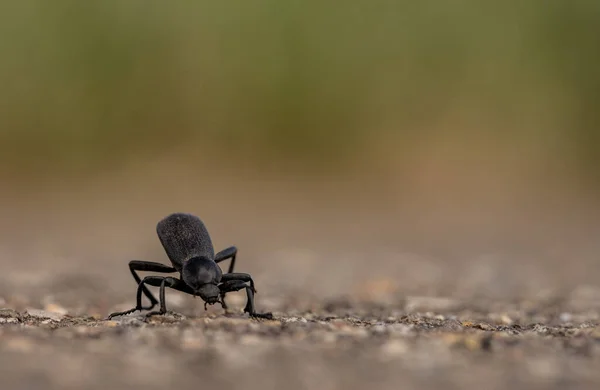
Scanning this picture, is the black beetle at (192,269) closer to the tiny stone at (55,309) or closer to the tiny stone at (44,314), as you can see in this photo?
the tiny stone at (44,314)

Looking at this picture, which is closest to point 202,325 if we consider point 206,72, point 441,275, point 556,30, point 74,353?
point 74,353

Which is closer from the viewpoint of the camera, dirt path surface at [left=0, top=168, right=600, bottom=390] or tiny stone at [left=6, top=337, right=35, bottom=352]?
dirt path surface at [left=0, top=168, right=600, bottom=390]

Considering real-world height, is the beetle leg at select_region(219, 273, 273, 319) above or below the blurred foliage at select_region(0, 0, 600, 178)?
below

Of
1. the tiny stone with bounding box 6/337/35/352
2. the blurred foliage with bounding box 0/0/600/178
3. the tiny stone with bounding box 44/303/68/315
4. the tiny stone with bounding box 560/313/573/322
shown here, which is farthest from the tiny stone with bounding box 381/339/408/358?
the blurred foliage with bounding box 0/0/600/178

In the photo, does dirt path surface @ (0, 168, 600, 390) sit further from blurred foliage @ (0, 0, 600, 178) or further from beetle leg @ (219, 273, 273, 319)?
blurred foliage @ (0, 0, 600, 178)

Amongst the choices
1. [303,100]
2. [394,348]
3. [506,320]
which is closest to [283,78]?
[303,100]

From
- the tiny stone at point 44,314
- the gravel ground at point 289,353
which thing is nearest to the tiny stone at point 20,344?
the gravel ground at point 289,353
